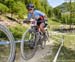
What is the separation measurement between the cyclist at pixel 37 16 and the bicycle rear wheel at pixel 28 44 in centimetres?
8

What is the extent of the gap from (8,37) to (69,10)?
1347 mm

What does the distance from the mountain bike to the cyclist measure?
33 millimetres

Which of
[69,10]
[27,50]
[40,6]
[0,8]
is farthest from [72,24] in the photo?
[27,50]

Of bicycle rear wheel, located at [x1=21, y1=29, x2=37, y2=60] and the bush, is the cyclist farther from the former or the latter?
the bush

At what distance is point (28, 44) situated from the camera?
68.8 inches

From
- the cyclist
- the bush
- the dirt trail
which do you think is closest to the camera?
the cyclist

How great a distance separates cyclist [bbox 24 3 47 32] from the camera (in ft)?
5.51

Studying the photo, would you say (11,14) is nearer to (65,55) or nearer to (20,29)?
(20,29)

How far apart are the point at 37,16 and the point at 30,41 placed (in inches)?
5.7

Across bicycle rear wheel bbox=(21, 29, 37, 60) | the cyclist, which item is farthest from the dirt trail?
the cyclist

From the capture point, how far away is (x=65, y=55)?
8.00ft

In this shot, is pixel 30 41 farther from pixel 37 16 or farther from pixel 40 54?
pixel 40 54

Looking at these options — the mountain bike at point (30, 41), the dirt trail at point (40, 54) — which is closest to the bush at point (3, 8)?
the dirt trail at point (40, 54)

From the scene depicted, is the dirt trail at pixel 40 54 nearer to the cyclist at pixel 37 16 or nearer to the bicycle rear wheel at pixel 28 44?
the bicycle rear wheel at pixel 28 44
